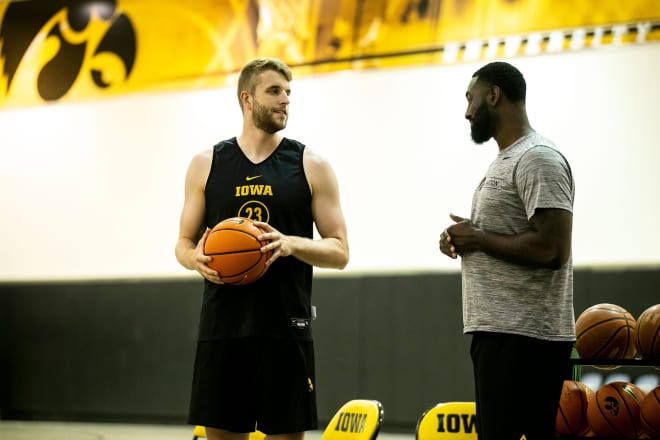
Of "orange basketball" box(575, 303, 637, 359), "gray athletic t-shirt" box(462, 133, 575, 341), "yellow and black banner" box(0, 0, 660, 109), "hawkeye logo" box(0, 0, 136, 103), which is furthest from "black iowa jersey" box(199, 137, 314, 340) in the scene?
"hawkeye logo" box(0, 0, 136, 103)

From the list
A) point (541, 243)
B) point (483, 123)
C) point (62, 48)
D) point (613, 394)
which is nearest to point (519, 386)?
point (541, 243)

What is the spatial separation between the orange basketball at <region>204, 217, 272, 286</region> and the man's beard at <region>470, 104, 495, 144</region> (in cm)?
80

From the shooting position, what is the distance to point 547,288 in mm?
2482

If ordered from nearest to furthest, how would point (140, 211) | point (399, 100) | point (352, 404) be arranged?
point (352, 404), point (399, 100), point (140, 211)

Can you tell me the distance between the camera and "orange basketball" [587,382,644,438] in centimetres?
360

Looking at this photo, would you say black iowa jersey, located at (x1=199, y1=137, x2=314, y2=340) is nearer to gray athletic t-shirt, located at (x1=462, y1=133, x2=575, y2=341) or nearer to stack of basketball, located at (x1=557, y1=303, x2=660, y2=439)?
gray athletic t-shirt, located at (x1=462, y1=133, x2=575, y2=341)

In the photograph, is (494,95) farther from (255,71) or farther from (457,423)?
(457,423)

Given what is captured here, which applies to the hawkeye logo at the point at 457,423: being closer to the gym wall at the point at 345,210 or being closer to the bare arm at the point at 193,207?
the bare arm at the point at 193,207

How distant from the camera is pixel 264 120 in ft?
9.86

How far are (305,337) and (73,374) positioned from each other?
553 cm

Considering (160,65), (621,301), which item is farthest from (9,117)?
(621,301)

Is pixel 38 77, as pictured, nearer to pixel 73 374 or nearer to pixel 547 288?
pixel 73 374

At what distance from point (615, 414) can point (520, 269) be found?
1517mm

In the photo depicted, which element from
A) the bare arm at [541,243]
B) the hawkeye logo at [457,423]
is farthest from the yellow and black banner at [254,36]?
the bare arm at [541,243]
